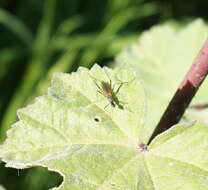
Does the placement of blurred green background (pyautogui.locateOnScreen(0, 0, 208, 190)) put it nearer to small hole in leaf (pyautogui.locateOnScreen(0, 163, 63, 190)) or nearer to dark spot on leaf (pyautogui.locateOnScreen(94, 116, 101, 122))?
small hole in leaf (pyautogui.locateOnScreen(0, 163, 63, 190))

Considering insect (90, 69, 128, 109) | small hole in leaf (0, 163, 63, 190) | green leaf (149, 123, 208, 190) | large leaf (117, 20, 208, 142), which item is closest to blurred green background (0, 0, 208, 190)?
small hole in leaf (0, 163, 63, 190)

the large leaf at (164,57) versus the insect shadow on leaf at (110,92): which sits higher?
the large leaf at (164,57)

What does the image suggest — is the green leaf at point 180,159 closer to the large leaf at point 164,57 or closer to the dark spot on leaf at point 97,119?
the dark spot on leaf at point 97,119

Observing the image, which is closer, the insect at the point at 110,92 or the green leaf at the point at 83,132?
the green leaf at the point at 83,132

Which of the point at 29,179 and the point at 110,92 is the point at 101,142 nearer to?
the point at 110,92

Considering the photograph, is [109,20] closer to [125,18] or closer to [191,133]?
[125,18]

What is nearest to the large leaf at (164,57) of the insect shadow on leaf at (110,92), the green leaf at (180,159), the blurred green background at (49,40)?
the blurred green background at (49,40)

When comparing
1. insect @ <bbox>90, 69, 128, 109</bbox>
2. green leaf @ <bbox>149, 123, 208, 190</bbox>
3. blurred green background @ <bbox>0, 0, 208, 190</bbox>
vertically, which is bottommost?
green leaf @ <bbox>149, 123, 208, 190</bbox>
